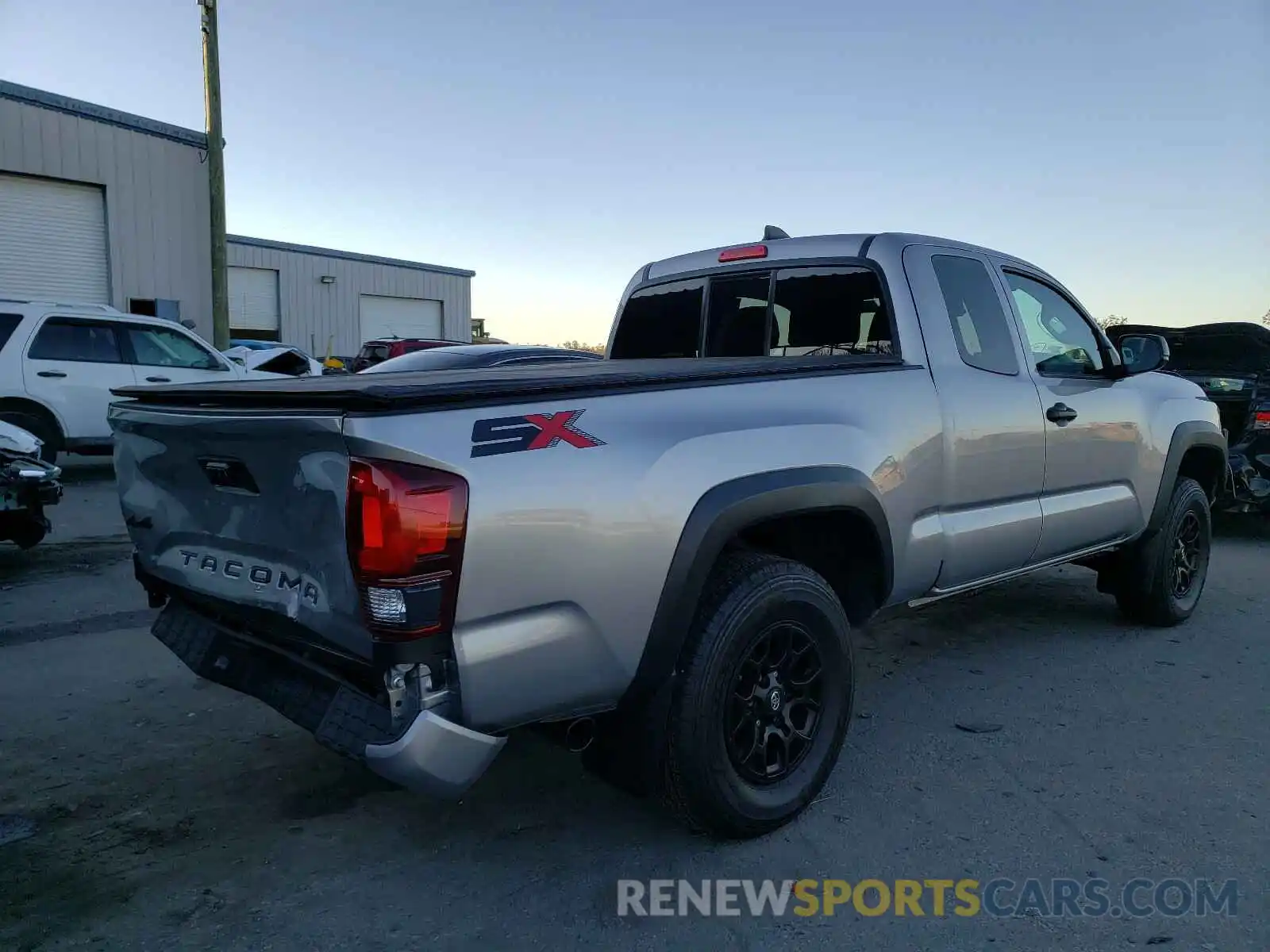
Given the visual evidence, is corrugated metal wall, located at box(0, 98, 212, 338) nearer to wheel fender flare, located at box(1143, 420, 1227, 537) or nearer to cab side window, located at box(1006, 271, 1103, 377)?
cab side window, located at box(1006, 271, 1103, 377)

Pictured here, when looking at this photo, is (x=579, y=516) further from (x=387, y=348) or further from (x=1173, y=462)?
(x=387, y=348)

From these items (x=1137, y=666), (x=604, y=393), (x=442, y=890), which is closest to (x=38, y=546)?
(x=442, y=890)

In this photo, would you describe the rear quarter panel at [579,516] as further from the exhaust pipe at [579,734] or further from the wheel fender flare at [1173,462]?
the wheel fender flare at [1173,462]

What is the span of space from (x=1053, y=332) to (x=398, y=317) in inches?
1275

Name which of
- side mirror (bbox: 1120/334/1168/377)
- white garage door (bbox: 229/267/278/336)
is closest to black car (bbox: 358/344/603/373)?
side mirror (bbox: 1120/334/1168/377)

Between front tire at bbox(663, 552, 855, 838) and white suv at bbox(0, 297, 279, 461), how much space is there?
8.35m

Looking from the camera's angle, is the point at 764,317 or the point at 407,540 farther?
the point at 764,317

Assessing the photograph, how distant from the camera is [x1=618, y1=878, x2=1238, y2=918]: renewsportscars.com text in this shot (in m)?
2.51

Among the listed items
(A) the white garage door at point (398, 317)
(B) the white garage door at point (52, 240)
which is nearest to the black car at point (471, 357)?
(B) the white garage door at point (52, 240)

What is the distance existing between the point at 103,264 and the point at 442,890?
18.3 m

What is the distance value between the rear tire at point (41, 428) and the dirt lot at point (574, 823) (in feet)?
20.6

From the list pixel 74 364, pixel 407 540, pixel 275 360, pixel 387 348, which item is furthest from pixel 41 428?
pixel 407 540

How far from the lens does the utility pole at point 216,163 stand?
14086mm

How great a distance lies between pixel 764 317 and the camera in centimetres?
414
